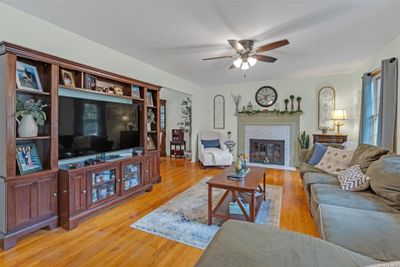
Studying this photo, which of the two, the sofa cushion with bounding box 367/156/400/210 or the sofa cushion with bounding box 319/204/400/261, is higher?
the sofa cushion with bounding box 367/156/400/210

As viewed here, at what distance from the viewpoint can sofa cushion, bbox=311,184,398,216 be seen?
6.31 feet

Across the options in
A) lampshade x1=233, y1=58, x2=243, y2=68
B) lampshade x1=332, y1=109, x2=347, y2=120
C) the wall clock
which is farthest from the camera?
the wall clock

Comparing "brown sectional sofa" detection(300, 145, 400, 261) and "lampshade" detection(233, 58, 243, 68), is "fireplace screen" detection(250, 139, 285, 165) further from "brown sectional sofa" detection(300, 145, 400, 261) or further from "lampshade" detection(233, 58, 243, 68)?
"lampshade" detection(233, 58, 243, 68)

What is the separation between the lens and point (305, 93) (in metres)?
5.41

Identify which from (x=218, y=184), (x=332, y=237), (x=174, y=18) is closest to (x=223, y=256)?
(x=332, y=237)

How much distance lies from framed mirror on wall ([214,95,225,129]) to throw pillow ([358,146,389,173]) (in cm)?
403

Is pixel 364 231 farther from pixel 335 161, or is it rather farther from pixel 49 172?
pixel 49 172

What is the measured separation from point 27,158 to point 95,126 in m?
0.86

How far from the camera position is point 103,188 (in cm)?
290

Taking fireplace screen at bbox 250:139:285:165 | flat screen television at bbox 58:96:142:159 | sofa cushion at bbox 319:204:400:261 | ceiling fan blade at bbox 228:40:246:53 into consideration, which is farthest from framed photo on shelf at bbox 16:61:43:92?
fireplace screen at bbox 250:139:285:165

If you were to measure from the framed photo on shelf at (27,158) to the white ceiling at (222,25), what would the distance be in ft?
4.89

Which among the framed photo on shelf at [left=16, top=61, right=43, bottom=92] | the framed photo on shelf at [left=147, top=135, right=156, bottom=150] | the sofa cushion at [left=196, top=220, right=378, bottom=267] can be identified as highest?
the framed photo on shelf at [left=16, top=61, right=43, bottom=92]

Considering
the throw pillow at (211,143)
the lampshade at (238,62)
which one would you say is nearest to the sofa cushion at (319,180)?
the lampshade at (238,62)

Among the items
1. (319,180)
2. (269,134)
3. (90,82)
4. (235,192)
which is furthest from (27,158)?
(269,134)
